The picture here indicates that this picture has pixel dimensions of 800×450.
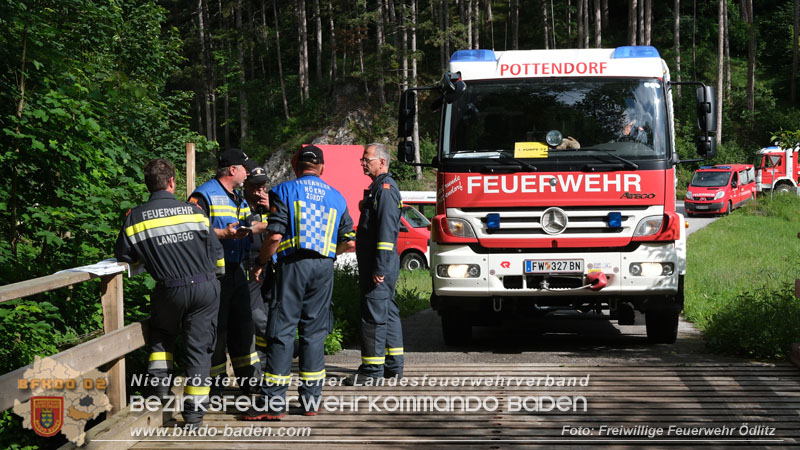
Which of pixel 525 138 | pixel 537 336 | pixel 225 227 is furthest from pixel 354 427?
pixel 537 336

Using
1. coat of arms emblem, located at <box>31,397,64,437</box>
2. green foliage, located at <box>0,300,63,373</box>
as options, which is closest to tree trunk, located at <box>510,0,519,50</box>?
green foliage, located at <box>0,300,63,373</box>

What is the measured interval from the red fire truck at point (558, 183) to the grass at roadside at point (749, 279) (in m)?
0.70

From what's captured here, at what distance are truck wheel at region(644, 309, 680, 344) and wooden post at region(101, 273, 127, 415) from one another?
228 inches

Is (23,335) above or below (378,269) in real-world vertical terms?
below

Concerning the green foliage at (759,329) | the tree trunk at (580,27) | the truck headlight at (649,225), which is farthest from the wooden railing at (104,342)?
the tree trunk at (580,27)

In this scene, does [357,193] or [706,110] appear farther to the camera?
[357,193]

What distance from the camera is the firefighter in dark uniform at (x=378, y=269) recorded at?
6930 millimetres

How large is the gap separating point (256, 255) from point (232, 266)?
769 mm

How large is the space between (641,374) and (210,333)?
3737 mm

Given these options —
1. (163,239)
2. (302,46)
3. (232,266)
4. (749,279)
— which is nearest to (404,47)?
(302,46)

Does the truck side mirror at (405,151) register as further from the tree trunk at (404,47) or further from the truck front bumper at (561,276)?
the tree trunk at (404,47)

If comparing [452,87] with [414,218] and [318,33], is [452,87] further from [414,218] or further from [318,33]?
[318,33]

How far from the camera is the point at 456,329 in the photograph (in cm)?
948

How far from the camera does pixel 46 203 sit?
27.1ft
